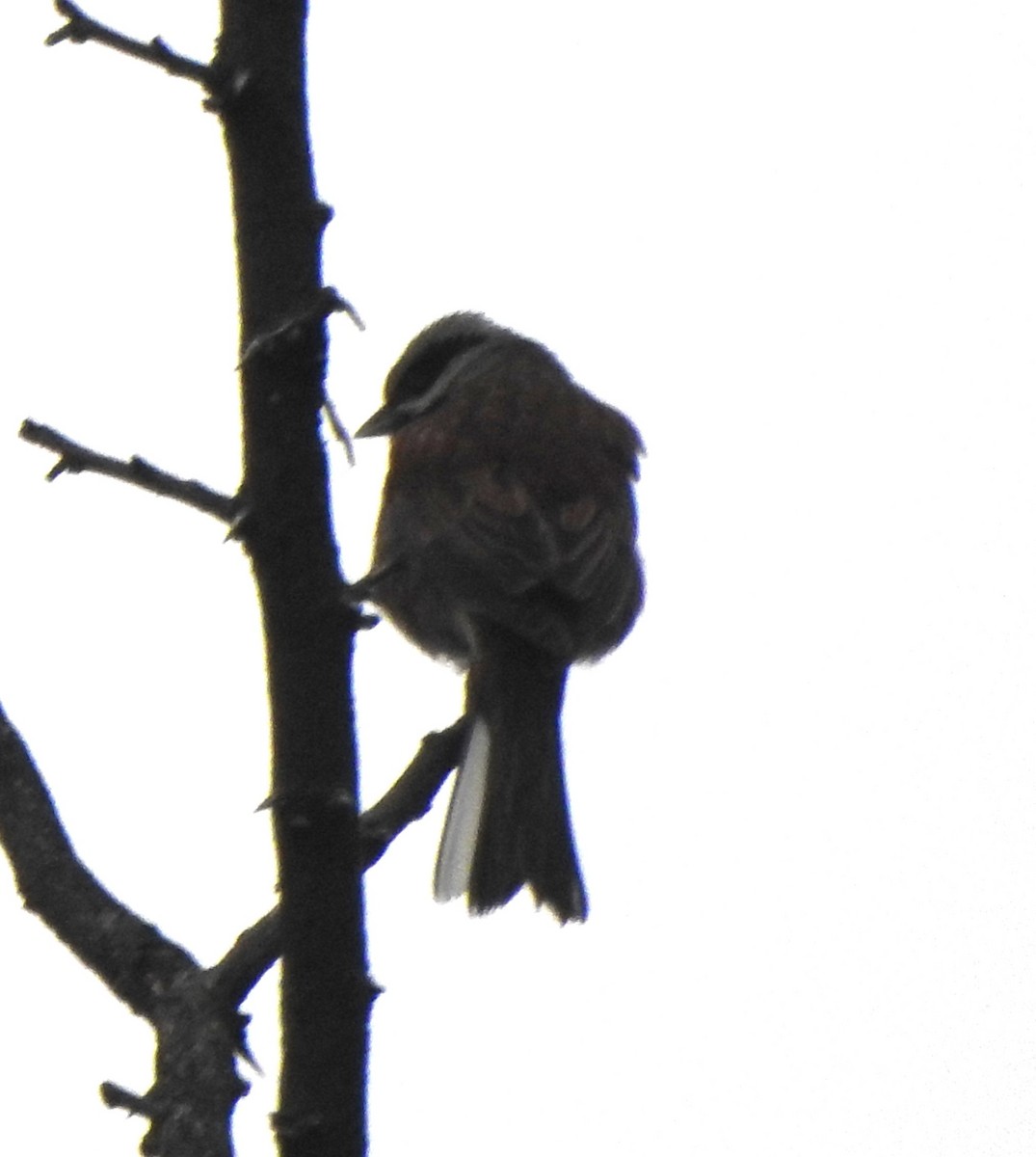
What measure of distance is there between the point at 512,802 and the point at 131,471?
8.25 feet

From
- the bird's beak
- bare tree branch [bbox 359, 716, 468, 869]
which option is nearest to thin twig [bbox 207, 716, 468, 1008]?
bare tree branch [bbox 359, 716, 468, 869]

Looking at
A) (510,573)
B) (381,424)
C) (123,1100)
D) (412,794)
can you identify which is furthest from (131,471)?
(381,424)

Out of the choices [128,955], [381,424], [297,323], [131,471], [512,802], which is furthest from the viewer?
[381,424]

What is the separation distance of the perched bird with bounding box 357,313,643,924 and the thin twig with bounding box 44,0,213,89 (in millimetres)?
2406

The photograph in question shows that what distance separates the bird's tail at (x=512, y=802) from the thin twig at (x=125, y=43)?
8.06 ft

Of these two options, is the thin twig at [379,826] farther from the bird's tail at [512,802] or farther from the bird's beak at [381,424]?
the bird's beak at [381,424]

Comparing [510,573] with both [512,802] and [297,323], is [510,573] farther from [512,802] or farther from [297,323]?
[297,323]

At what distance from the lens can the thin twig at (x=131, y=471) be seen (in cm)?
213

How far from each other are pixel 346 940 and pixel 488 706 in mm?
2639

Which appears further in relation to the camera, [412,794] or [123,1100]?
[412,794]

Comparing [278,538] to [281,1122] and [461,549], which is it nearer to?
[281,1122]

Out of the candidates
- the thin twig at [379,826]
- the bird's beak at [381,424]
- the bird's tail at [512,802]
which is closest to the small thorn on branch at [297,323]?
the thin twig at [379,826]

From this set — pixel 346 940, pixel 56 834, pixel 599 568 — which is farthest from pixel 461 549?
pixel 346 940

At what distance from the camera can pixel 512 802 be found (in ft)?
15.0
